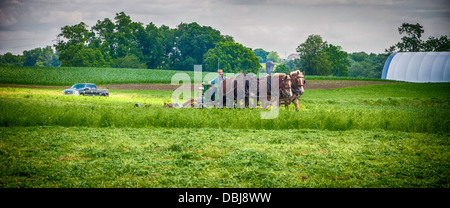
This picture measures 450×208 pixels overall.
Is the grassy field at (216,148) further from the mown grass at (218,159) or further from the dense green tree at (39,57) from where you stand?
the dense green tree at (39,57)

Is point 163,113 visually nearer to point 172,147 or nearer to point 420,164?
point 172,147

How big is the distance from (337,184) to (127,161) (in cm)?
483

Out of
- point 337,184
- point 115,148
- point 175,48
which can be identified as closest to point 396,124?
point 337,184

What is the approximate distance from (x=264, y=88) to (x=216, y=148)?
27.5 feet

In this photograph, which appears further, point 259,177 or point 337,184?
point 259,177

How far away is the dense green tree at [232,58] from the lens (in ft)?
257

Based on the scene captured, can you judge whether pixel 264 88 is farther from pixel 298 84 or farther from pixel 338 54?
pixel 338 54

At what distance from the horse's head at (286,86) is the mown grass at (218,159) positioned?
445 centimetres

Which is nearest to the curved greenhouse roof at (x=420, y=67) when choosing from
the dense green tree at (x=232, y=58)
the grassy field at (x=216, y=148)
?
the dense green tree at (x=232, y=58)

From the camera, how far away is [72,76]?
63562mm

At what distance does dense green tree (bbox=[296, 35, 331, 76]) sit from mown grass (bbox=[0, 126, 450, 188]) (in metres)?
66.8

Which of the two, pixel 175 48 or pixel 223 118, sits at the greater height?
pixel 175 48

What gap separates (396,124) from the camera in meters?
15.9

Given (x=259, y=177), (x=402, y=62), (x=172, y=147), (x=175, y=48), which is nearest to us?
(x=259, y=177)
